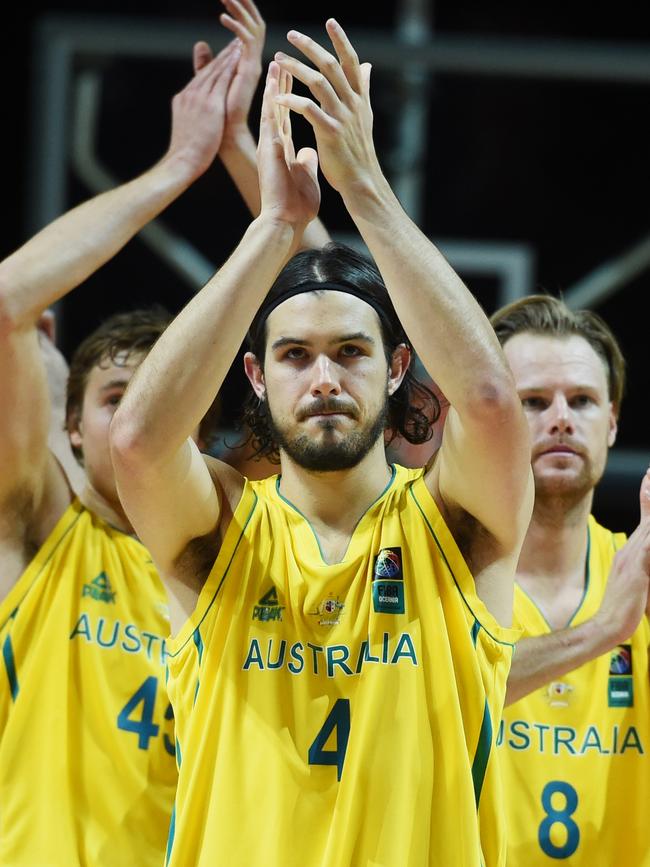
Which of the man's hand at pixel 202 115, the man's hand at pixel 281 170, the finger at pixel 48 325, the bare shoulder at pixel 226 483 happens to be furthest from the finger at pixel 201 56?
the bare shoulder at pixel 226 483

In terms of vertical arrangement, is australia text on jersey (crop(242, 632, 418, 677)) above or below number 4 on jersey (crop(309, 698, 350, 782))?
above

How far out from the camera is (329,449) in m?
3.33

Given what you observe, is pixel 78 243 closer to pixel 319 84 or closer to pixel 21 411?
pixel 21 411

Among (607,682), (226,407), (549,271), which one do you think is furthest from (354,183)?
(549,271)

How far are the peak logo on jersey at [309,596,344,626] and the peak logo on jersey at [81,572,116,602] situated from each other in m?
0.99

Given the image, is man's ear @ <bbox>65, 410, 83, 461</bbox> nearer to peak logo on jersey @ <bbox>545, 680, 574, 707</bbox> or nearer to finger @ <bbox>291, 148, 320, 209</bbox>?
finger @ <bbox>291, 148, 320, 209</bbox>

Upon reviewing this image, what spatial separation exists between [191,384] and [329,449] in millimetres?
421

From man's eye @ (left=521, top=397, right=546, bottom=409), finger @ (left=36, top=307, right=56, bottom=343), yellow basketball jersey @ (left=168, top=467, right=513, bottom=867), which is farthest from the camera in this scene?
finger @ (left=36, top=307, right=56, bottom=343)

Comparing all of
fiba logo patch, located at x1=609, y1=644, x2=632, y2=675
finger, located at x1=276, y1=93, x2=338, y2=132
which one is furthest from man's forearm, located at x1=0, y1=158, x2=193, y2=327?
fiba logo patch, located at x1=609, y1=644, x2=632, y2=675

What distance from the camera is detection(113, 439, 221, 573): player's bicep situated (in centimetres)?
317

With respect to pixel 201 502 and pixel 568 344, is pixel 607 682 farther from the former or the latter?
pixel 201 502

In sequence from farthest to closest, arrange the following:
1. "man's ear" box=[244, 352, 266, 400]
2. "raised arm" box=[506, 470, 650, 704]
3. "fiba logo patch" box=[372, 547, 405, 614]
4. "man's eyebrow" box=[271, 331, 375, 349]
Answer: "raised arm" box=[506, 470, 650, 704]
"man's ear" box=[244, 352, 266, 400]
"man's eyebrow" box=[271, 331, 375, 349]
"fiba logo patch" box=[372, 547, 405, 614]

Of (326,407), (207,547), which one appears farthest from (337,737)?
(326,407)

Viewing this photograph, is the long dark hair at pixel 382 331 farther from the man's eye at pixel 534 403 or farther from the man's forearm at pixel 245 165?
the man's forearm at pixel 245 165
